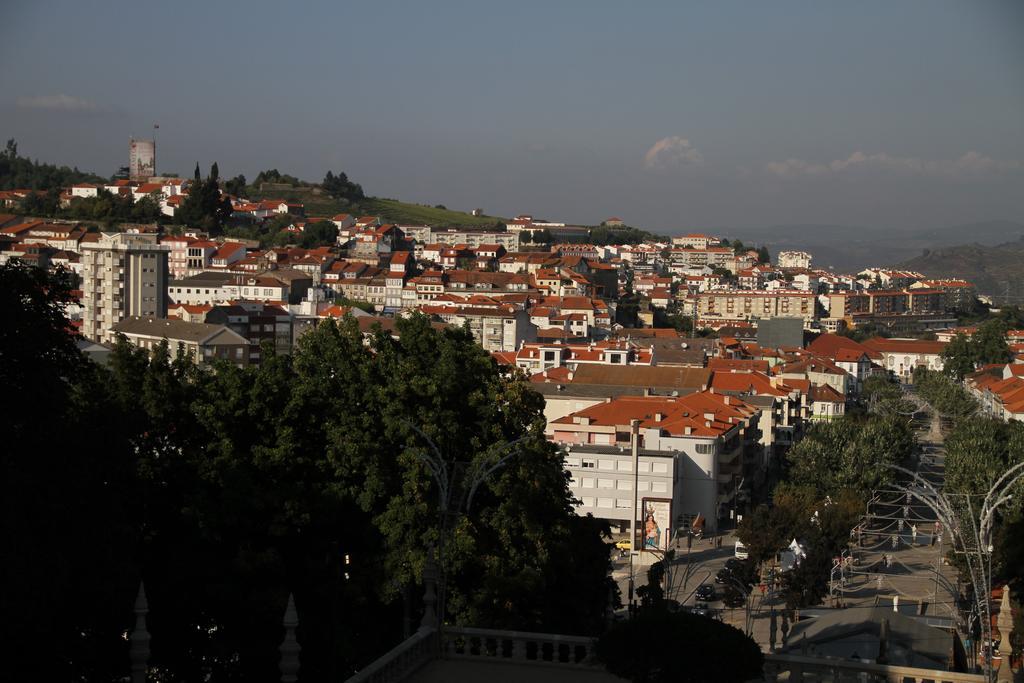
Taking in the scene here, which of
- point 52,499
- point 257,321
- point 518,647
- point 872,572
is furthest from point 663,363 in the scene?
point 52,499

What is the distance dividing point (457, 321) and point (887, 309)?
189 feet

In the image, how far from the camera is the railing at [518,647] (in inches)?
339

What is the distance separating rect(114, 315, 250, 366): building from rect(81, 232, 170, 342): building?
8.03 metres

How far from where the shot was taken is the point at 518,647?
29.0 feet

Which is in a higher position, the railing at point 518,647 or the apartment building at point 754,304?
the railing at point 518,647

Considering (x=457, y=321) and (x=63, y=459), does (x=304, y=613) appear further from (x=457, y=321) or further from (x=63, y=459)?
(x=457, y=321)

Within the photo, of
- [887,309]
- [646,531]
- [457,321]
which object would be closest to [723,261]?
[887,309]

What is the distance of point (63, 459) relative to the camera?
820 cm

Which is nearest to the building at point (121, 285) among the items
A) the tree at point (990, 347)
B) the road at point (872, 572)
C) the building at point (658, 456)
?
the building at point (658, 456)

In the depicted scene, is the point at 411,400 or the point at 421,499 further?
the point at 411,400

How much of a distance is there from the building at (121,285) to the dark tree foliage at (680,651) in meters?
55.6

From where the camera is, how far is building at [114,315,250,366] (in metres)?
49.5

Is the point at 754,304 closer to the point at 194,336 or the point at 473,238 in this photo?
the point at 473,238

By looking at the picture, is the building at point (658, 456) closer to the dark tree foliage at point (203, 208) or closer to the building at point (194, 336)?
the building at point (194, 336)
